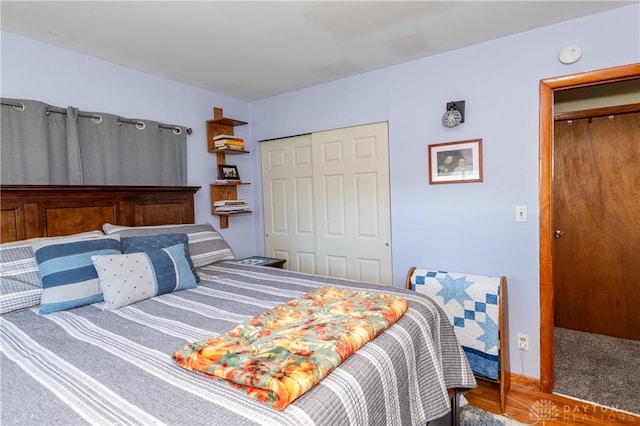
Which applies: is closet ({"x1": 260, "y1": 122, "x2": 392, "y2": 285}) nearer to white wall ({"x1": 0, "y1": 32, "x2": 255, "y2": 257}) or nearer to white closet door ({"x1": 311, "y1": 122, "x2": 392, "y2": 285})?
white closet door ({"x1": 311, "y1": 122, "x2": 392, "y2": 285})

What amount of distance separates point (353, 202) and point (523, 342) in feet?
5.40

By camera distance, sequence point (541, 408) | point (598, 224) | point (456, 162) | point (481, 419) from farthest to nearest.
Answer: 1. point (598, 224)
2. point (456, 162)
3. point (541, 408)
4. point (481, 419)

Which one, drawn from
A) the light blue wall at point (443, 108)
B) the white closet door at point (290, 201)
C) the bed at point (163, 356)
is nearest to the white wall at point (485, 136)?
the light blue wall at point (443, 108)

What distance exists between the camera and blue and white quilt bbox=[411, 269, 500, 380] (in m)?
2.14

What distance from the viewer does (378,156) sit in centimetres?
286

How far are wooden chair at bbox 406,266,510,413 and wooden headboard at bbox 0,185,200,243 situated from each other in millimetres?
2178

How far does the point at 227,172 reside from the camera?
3.33 metres

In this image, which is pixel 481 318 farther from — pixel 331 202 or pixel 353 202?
pixel 331 202

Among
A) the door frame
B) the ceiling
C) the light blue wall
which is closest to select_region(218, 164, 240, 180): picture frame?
the light blue wall

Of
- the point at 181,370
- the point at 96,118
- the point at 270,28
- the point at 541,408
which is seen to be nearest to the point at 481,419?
the point at 541,408

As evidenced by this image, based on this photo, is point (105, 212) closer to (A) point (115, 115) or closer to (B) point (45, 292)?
(A) point (115, 115)

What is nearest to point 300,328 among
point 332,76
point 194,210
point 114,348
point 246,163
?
point 114,348

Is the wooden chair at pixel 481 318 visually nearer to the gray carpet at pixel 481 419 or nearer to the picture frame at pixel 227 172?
the gray carpet at pixel 481 419

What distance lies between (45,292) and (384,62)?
2640 millimetres
